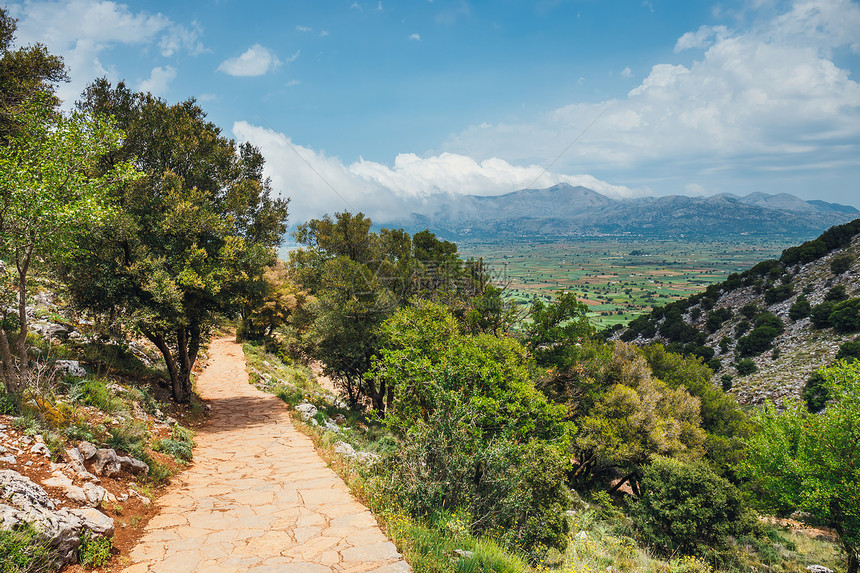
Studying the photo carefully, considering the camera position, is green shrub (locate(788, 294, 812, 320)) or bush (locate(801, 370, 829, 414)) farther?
green shrub (locate(788, 294, 812, 320))

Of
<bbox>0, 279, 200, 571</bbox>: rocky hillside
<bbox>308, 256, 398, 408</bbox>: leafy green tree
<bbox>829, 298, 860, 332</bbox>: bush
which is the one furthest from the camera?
<bbox>829, 298, 860, 332</bbox>: bush

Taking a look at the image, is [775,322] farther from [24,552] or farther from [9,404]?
[9,404]

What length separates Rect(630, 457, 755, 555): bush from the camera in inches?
794

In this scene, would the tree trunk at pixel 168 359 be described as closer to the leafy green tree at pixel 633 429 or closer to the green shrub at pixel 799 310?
the leafy green tree at pixel 633 429

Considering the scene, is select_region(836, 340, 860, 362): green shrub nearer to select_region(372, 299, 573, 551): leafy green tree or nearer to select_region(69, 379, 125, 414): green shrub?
select_region(372, 299, 573, 551): leafy green tree

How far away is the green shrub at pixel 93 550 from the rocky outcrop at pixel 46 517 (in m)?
0.07

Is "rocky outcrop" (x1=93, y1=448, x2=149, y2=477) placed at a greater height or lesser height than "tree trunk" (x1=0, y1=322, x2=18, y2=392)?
lesser

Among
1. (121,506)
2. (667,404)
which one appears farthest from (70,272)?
(667,404)

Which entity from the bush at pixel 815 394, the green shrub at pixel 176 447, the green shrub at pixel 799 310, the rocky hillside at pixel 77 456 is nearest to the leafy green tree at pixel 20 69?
the rocky hillside at pixel 77 456

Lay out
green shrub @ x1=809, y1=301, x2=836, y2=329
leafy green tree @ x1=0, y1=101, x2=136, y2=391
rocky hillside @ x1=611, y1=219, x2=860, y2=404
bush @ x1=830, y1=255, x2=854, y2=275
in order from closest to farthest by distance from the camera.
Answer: leafy green tree @ x1=0, y1=101, x2=136, y2=391
rocky hillside @ x1=611, y1=219, x2=860, y2=404
green shrub @ x1=809, y1=301, x2=836, y2=329
bush @ x1=830, y1=255, x2=854, y2=275

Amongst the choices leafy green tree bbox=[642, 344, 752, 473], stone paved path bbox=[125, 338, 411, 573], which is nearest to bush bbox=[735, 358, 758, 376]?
leafy green tree bbox=[642, 344, 752, 473]

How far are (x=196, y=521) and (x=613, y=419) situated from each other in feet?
83.4

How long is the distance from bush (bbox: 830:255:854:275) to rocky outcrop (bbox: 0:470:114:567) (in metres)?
90.7

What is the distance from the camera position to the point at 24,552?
4.51 metres
